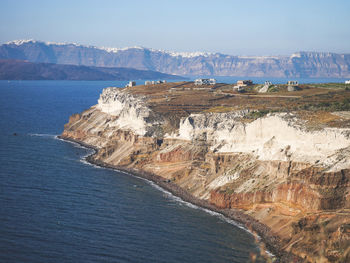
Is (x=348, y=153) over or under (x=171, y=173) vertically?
over

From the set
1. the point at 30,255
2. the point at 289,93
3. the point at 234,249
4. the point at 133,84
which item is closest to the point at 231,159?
the point at 234,249

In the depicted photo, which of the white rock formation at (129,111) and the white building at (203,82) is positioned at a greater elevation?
the white building at (203,82)

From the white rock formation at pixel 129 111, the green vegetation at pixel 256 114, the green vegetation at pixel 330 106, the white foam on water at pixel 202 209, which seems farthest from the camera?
the white rock formation at pixel 129 111

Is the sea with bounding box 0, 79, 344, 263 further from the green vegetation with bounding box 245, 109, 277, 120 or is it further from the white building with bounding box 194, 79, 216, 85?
the white building with bounding box 194, 79, 216, 85

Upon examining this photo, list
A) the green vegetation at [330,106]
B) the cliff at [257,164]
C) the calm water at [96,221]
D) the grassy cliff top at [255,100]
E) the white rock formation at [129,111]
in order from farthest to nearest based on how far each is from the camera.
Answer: the white rock formation at [129,111], the green vegetation at [330,106], the grassy cliff top at [255,100], the cliff at [257,164], the calm water at [96,221]

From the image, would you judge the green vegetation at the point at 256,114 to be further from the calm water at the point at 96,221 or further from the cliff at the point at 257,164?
the calm water at the point at 96,221

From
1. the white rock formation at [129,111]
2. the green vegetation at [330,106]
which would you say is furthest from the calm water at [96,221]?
the green vegetation at [330,106]

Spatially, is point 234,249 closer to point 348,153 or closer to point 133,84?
point 348,153
